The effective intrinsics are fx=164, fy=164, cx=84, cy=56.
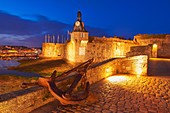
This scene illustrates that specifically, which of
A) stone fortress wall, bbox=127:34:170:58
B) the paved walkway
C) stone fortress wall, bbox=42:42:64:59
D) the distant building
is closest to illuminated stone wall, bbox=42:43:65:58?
stone fortress wall, bbox=42:42:64:59

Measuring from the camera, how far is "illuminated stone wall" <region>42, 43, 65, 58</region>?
4374 cm

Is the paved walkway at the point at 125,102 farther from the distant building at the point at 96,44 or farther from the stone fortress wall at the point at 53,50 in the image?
the stone fortress wall at the point at 53,50

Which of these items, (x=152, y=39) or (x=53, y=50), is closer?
(x=152, y=39)

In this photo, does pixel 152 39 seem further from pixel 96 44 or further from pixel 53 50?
pixel 53 50

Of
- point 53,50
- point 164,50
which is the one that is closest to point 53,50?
point 53,50

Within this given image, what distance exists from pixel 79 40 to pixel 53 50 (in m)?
13.8

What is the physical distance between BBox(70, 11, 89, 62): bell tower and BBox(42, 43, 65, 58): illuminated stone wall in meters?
10.3

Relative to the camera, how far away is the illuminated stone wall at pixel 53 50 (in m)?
43.7

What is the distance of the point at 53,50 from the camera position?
44.8 meters

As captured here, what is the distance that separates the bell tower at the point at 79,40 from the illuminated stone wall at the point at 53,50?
33.6 feet

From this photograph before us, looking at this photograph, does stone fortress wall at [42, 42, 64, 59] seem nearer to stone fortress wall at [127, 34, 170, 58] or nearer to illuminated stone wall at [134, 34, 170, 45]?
illuminated stone wall at [134, 34, 170, 45]

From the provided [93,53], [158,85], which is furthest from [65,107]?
[93,53]

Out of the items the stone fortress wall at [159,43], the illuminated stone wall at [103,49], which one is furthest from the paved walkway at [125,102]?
the illuminated stone wall at [103,49]

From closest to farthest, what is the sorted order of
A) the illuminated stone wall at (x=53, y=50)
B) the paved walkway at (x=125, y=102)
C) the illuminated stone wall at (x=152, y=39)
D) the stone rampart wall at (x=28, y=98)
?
the stone rampart wall at (x=28, y=98), the paved walkway at (x=125, y=102), the illuminated stone wall at (x=152, y=39), the illuminated stone wall at (x=53, y=50)
